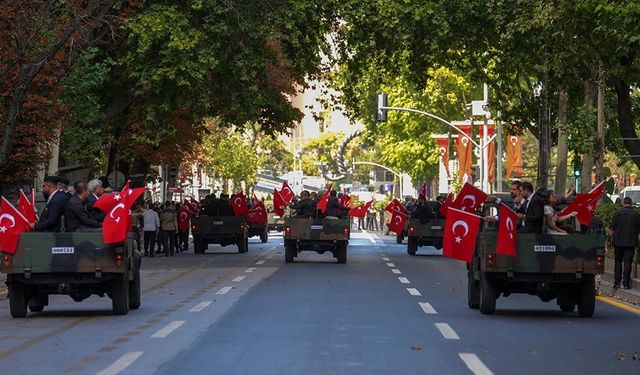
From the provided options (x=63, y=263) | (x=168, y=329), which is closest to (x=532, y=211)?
(x=168, y=329)

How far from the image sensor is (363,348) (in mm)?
14609

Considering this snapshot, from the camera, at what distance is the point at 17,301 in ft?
62.8

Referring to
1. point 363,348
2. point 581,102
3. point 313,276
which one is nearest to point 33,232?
point 363,348

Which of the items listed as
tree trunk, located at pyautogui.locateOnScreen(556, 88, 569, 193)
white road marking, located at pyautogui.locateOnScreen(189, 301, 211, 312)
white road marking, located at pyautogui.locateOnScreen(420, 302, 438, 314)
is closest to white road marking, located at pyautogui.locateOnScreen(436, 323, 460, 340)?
white road marking, located at pyautogui.locateOnScreen(420, 302, 438, 314)

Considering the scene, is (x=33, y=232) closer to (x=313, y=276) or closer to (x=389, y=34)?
(x=313, y=276)

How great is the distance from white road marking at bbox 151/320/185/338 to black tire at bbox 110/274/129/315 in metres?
1.55

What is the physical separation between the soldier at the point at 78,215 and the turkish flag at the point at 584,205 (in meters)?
6.58

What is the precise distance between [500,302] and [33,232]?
7.85 metres

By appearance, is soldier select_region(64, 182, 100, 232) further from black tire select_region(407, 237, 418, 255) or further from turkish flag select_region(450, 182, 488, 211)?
black tire select_region(407, 237, 418, 255)

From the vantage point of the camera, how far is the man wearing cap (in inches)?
775

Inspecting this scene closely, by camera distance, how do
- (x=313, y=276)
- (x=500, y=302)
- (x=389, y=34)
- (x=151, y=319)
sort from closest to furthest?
1. (x=151, y=319)
2. (x=500, y=302)
3. (x=313, y=276)
4. (x=389, y=34)

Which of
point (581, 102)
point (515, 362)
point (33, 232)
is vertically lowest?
point (515, 362)

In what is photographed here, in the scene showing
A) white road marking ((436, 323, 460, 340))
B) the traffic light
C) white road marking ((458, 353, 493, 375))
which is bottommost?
white road marking ((458, 353, 493, 375))

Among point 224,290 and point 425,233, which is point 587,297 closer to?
point 224,290
